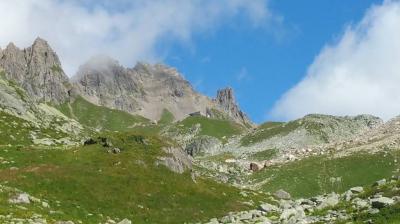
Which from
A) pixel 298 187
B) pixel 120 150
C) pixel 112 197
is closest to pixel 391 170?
pixel 298 187

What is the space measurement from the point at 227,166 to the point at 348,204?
109m

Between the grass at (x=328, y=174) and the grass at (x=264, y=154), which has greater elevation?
the grass at (x=264, y=154)

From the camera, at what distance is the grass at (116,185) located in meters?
57.2

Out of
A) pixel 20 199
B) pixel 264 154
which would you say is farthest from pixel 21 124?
pixel 264 154

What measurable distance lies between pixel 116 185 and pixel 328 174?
205 ft

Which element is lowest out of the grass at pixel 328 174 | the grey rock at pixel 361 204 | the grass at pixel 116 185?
the grey rock at pixel 361 204

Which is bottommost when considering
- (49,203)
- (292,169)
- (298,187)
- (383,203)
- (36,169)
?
(383,203)

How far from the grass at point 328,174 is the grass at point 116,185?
31869 millimetres

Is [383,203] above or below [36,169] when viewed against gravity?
below

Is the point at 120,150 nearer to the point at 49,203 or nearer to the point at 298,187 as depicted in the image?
the point at 49,203

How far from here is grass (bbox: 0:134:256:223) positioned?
57.2 meters

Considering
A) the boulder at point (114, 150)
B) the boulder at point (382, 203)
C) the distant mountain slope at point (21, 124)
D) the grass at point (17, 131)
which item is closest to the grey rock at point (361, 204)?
the boulder at point (382, 203)

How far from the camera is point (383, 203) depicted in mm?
33031

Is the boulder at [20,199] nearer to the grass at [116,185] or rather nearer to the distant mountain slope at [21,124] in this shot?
the grass at [116,185]
